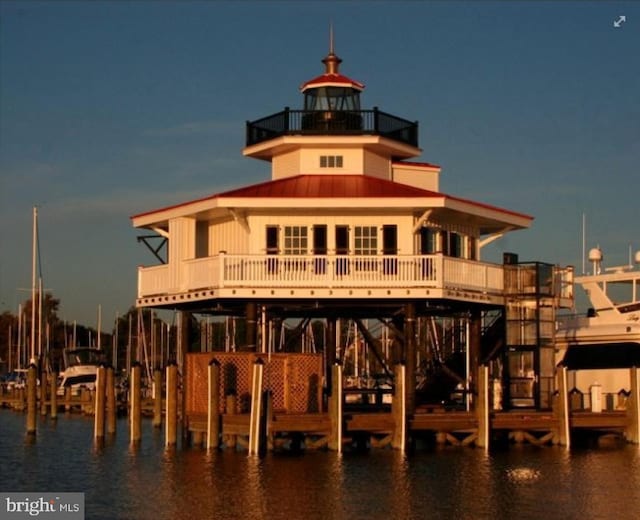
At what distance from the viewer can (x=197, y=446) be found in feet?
139

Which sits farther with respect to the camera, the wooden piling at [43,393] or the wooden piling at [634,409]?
the wooden piling at [43,393]

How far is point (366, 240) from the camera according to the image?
4291 cm

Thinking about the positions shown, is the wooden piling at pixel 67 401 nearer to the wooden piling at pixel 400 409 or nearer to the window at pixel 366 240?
the window at pixel 366 240

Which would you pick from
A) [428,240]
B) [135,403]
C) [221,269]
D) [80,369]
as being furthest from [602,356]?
[80,369]

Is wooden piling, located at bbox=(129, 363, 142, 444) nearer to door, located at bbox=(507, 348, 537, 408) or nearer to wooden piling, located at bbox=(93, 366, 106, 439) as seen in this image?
wooden piling, located at bbox=(93, 366, 106, 439)

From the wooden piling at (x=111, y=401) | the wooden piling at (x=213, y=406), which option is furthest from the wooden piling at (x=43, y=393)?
the wooden piling at (x=213, y=406)

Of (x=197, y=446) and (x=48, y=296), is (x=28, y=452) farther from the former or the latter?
(x=48, y=296)

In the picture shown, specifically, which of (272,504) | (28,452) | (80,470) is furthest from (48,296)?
(272,504)

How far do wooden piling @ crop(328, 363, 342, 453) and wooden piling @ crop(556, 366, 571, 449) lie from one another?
7.55m

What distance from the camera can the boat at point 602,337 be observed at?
52.2 m

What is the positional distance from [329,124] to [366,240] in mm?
5071

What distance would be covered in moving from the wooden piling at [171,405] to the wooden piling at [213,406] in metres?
2.11

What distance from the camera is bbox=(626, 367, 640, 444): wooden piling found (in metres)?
42.8

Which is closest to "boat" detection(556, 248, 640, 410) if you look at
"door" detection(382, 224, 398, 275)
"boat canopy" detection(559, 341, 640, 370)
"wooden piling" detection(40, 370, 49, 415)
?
"boat canopy" detection(559, 341, 640, 370)
